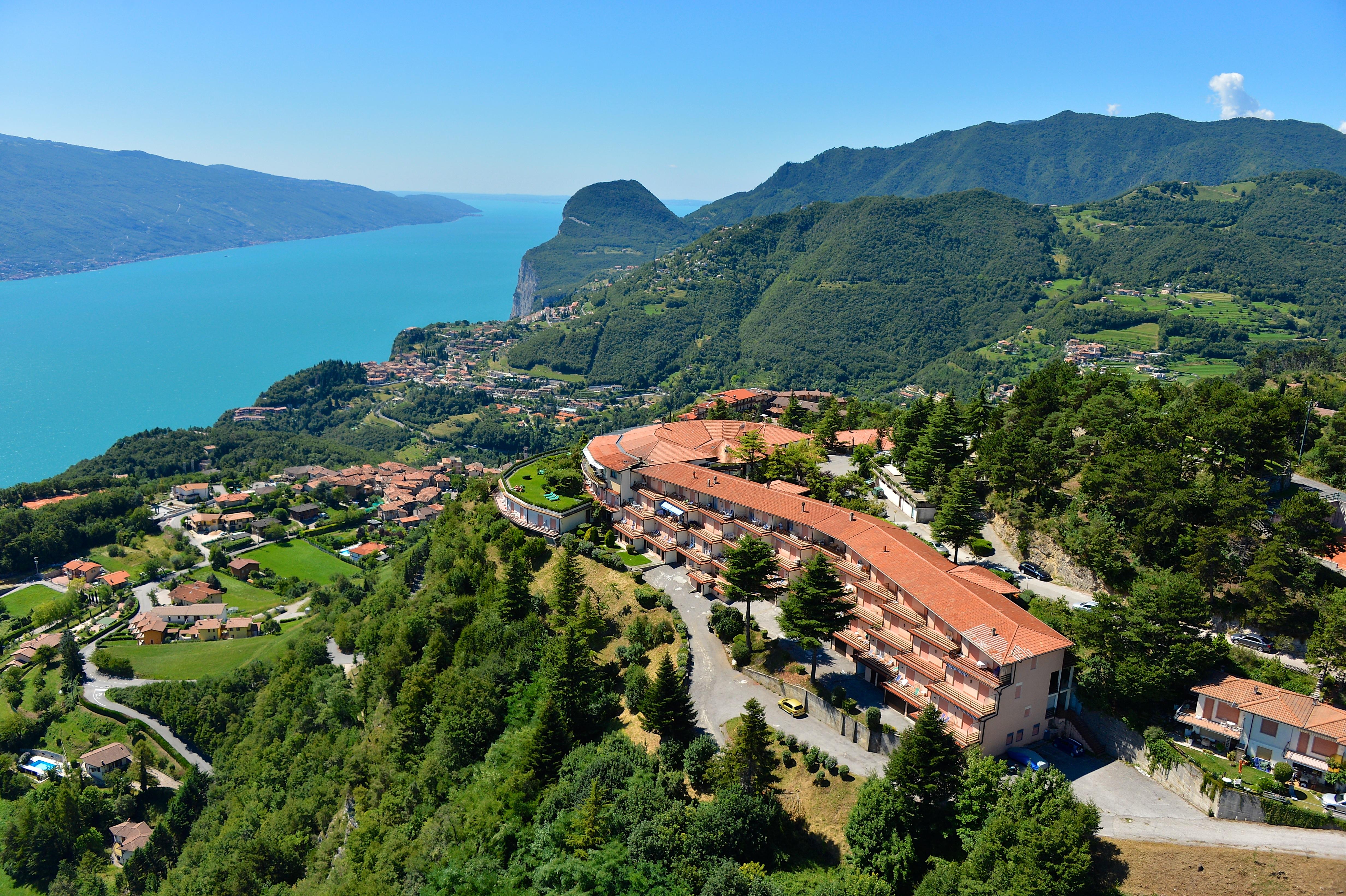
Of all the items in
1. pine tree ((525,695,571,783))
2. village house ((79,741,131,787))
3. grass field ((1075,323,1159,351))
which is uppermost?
grass field ((1075,323,1159,351))

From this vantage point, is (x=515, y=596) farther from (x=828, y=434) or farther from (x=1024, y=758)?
(x=828, y=434)

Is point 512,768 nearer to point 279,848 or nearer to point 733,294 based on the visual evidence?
point 279,848

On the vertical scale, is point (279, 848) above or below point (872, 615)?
below

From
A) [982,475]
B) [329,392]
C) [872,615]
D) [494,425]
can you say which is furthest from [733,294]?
[872,615]

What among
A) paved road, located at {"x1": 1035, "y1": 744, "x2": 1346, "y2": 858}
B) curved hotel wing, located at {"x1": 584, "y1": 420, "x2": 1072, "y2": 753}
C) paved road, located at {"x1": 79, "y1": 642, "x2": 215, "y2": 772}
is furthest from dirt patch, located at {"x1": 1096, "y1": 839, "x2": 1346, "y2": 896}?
paved road, located at {"x1": 79, "y1": 642, "x2": 215, "y2": 772}

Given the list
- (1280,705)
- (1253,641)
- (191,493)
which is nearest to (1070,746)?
→ (1280,705)

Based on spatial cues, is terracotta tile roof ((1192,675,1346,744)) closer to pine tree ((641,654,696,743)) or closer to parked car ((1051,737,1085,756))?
parked car ((1051,737,1085,756))
